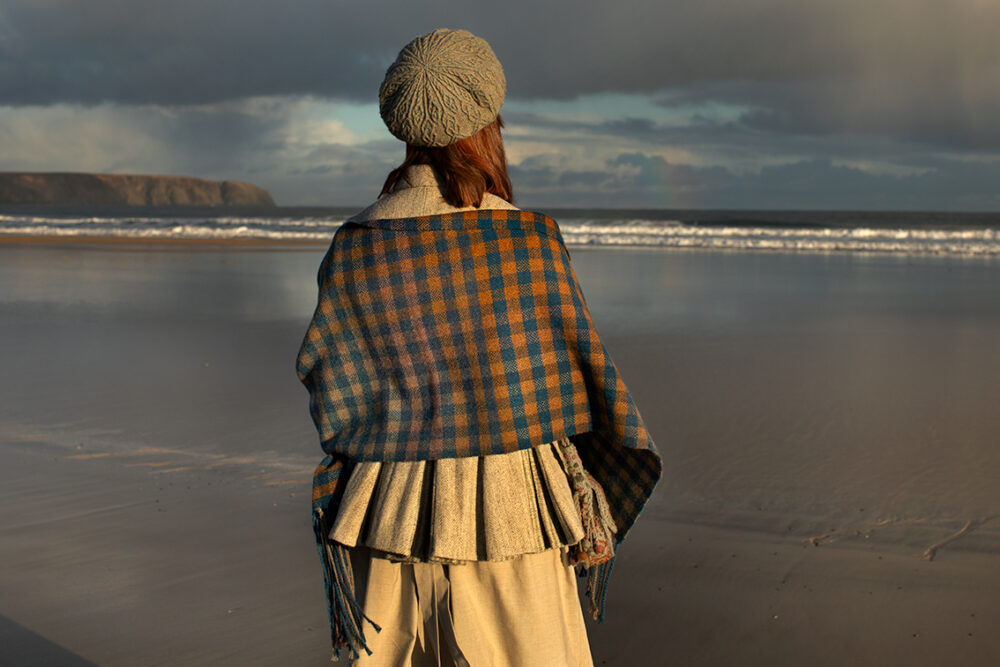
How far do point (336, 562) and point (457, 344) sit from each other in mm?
489

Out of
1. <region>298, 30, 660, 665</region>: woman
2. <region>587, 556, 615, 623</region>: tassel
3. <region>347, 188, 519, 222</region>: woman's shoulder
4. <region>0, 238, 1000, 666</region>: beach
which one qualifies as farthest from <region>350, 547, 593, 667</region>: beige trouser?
<region>0, 238, 1000, 666</region>: beach

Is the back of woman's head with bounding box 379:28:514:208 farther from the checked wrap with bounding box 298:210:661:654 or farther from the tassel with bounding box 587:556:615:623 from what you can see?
the tassel with bounding box 587:556:615:623

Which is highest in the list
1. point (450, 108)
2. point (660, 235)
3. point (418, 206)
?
point (450, 108)

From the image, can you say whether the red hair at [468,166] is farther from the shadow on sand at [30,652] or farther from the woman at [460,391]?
the shadow on sand at [30,652]

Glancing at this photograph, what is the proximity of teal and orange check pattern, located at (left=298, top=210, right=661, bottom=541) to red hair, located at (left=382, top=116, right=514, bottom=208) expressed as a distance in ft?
0.14

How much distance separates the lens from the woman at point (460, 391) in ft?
4.86

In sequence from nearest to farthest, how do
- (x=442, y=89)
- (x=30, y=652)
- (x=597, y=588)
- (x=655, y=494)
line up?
(x=442, y=89) → (x=597, y=588) → (x=30, y=652) → (x=655, y=494)

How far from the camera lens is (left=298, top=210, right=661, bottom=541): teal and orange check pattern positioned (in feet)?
4.84

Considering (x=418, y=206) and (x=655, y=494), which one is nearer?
(x=418, y=206)

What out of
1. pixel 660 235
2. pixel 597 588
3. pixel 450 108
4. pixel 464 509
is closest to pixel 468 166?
pixel 450 108

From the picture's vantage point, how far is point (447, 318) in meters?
1.49

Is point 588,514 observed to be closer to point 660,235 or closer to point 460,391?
point 460,391

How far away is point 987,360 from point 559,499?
6490 millimetres

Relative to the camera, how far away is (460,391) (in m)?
1.51
